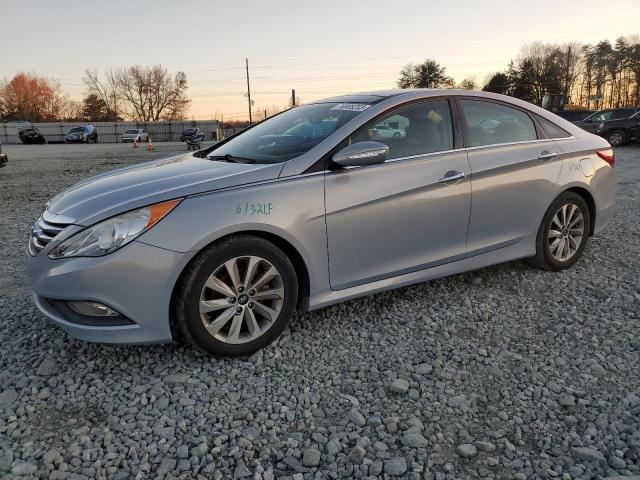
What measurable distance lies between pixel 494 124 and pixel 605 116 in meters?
19.7

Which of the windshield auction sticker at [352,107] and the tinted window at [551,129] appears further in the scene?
the tinted window at [551,129]

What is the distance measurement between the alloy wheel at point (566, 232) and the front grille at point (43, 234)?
3698 mm

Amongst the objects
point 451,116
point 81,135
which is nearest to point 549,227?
point 451,116

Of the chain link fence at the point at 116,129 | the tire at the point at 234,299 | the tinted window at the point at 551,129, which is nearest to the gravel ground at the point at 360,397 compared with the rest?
the tire at the point at 234,299

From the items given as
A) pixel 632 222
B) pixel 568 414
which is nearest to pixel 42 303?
pixel 568 414

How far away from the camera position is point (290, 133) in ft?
12.1

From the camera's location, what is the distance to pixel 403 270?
3.46 meters

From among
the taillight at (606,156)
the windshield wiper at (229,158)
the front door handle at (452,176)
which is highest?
the windshield wiper at (229,158)

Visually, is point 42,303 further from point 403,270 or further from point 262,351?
point 403,270

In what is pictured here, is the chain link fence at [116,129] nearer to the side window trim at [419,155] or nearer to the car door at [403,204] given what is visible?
the side window trim at [419,155]

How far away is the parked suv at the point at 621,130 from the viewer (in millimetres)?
19453

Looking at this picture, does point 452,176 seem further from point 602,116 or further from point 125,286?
point 602,116

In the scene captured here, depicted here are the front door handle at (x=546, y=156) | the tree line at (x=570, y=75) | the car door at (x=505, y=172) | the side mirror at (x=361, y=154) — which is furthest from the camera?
the tree line at (x=570, y=75)

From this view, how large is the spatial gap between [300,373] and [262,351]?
35 centimetres
